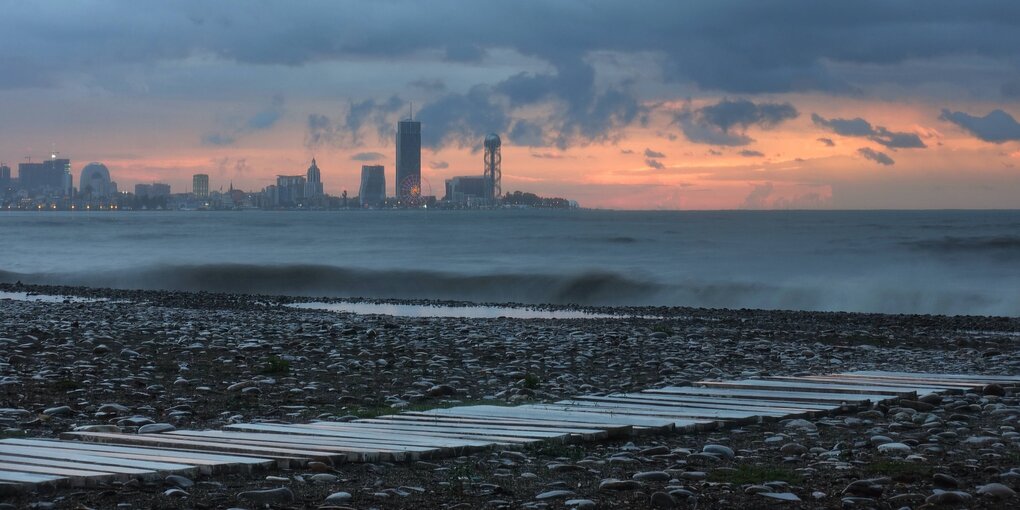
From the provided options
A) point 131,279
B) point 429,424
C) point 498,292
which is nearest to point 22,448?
point 429,424

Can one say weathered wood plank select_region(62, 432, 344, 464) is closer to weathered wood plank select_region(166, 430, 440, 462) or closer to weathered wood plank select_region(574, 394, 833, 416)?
weathered wood plank select_region(166, 430, 440, 462)

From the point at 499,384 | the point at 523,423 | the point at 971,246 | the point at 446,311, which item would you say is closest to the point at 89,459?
the point at 523,423

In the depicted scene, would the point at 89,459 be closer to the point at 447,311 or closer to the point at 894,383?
the point at 894,383

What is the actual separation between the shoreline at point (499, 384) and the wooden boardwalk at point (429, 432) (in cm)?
15

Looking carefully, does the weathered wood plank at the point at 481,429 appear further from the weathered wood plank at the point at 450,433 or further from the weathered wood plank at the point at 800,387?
the weathered wood plank at the point at 800,387

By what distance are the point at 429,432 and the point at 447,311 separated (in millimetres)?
17924

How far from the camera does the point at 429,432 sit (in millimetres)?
6941

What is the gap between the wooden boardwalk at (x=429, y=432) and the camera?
18.4 ft

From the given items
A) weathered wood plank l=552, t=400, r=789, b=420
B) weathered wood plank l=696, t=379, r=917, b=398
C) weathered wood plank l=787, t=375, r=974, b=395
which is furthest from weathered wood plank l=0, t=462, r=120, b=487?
weathered wood plank l=787, t=375, r=974, b=395

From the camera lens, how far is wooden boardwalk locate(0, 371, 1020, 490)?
18.4 feet

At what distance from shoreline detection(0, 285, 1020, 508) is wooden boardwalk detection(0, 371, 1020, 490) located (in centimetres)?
15

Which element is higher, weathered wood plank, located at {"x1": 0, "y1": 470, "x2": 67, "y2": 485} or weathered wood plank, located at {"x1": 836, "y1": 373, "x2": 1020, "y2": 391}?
weathered wood plank, located at {"x1": 0, "y1": 470, "x2": 67, "y2": 485}

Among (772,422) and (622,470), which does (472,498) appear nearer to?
(622,470)

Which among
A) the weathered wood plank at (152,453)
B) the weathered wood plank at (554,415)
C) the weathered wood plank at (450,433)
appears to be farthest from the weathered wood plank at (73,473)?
the weathered wood plank at (554,415)
